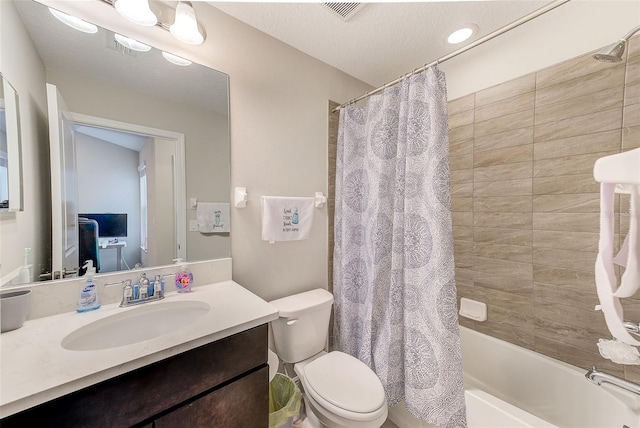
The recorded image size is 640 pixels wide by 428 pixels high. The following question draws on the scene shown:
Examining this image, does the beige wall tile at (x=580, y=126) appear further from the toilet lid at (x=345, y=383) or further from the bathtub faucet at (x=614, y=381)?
the toilet lid at (x=345, y=383)

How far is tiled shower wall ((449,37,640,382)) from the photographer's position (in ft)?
4.08

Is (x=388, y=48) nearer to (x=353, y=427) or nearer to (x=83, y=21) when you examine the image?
(x=83, y=21)

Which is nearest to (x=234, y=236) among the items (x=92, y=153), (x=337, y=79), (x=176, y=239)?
(x=176, y=239)

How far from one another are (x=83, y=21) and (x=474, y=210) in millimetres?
2374

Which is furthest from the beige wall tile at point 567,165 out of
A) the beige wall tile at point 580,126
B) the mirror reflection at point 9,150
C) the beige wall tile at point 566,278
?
the mirror reflection at point 9,150

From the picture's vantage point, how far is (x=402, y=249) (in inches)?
53.2

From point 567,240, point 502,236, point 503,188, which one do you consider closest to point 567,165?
point 503,188

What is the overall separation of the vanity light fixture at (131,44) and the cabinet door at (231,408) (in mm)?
1496

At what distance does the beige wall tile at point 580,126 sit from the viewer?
122cm

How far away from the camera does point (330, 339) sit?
1.86 meters

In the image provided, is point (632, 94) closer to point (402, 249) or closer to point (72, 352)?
point (402, 249)

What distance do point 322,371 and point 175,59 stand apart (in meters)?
1.83

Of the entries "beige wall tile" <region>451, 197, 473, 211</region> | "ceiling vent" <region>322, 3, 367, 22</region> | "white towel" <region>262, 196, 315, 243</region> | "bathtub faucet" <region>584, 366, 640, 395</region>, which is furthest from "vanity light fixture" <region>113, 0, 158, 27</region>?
"bathtub faucet" <region>584, 366, 640, 395</region>

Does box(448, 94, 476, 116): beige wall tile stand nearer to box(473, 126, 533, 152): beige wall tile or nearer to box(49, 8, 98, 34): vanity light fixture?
box(473, 126, 533, 152): beige wall tile
